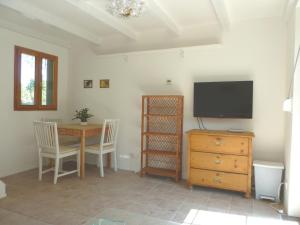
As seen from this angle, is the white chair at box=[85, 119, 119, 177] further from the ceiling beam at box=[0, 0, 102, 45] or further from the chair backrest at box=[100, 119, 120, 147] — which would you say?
the ceiling beam at box=[0, 0, 102, 45]

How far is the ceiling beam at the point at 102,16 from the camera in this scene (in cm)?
276

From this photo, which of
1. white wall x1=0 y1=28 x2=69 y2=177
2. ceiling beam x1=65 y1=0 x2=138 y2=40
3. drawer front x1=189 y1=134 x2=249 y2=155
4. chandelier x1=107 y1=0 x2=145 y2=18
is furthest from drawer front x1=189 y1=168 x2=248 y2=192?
white wall x1=0 y1=28 x2=69 y2=177

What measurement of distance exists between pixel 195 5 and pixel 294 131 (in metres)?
1.93

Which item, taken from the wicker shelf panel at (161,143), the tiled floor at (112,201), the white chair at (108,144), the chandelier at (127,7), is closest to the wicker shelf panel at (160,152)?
the wicker shelf panel at (161,143)

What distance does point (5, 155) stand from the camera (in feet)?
11.8

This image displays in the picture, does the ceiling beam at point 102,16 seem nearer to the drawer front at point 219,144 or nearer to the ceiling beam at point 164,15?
the ceiling beam at point 164,15

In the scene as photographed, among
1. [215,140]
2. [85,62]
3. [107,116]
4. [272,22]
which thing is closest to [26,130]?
[107,116]

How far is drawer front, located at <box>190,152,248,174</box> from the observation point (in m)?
2.93

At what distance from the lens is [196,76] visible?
361 centimetres

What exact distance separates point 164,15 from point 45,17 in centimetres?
167

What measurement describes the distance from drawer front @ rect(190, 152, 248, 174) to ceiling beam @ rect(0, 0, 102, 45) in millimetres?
2715

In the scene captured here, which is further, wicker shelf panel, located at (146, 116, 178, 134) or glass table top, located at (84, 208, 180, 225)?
wicker shelf panel, located at (146, 116, 178, 134)

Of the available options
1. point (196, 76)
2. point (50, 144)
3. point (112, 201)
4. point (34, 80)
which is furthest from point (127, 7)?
point (34, 80)

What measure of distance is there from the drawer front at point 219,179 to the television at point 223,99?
2.67 ft
